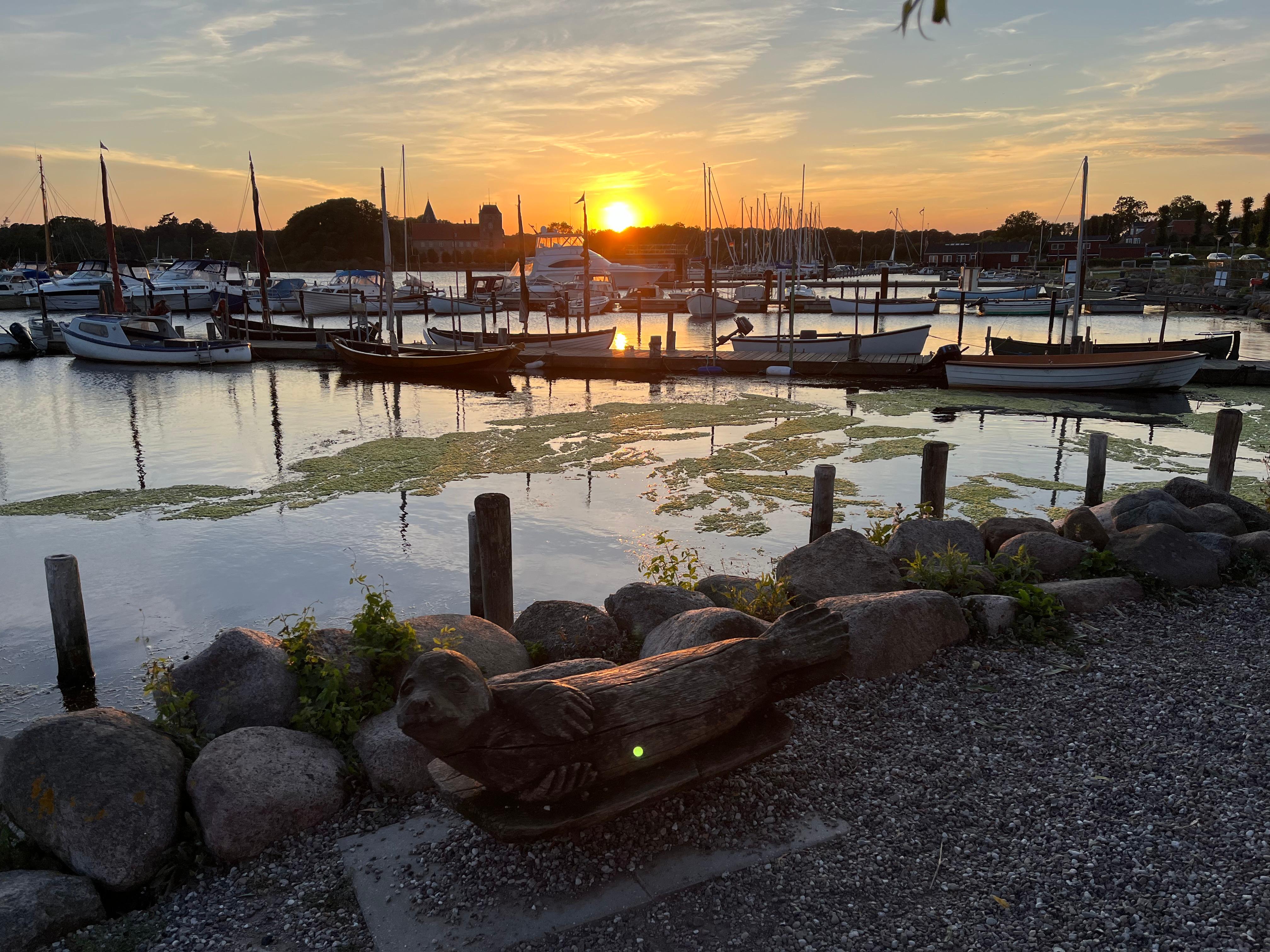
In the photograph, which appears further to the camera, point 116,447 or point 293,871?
point 116,447

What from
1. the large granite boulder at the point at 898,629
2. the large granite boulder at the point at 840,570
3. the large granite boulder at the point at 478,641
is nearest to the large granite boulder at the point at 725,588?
the large granite boulder at the point at 840,570

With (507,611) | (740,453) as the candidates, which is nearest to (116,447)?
(740,453)

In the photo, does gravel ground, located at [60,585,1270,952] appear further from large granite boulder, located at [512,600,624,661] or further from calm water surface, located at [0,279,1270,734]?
calm water surface, located at [0,279,1270,734]

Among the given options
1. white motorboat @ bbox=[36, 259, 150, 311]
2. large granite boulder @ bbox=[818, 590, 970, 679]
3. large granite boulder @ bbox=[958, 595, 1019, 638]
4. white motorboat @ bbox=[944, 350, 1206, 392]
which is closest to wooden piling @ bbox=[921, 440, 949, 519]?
large granite boulder @ bbox=[958, 595, 1019, 638]

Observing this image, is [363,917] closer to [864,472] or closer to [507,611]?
[507,611]

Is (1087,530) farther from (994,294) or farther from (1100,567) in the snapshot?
(994,294)

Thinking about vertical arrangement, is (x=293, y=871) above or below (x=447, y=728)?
below

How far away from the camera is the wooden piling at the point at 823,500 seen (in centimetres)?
930

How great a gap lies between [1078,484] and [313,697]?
13260 millimetres

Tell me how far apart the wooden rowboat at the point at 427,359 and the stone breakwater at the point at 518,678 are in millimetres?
24416

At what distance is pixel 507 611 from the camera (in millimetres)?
7305

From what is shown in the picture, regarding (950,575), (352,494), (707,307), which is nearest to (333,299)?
(707,307)

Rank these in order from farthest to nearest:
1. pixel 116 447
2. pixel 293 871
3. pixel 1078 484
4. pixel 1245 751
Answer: pixel 116 447 < pixel 1078 484 < pixel 1245 751 < pixel 293 871

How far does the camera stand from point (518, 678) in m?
4.81
